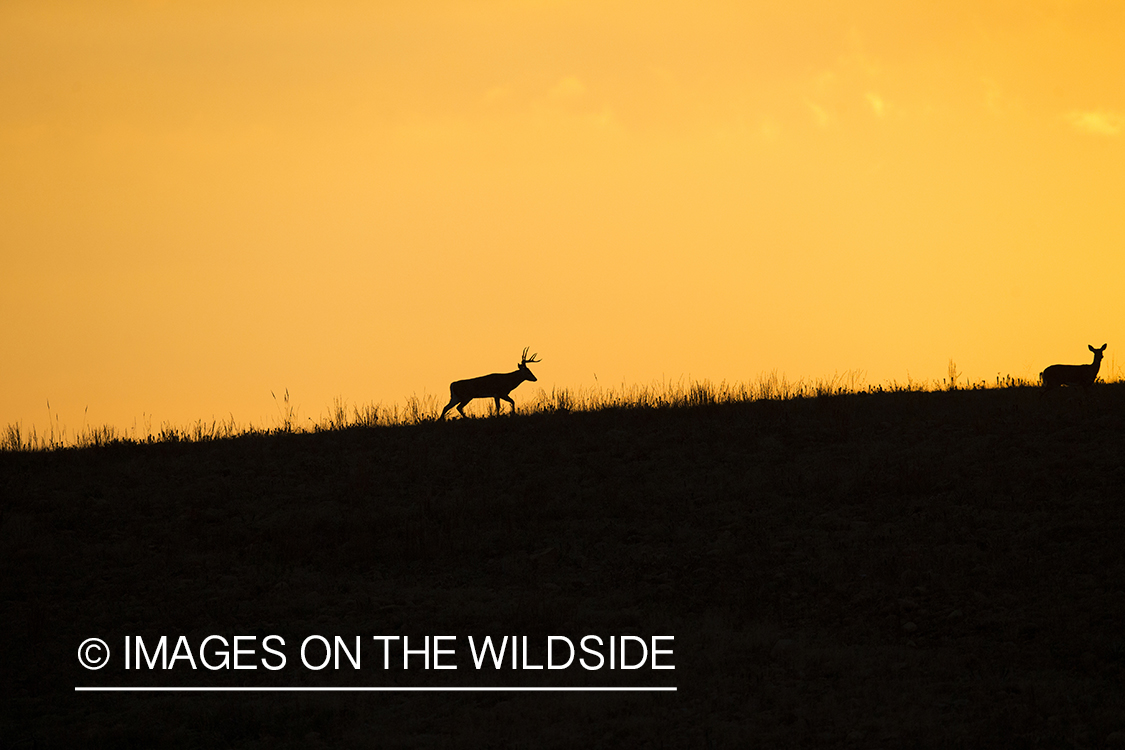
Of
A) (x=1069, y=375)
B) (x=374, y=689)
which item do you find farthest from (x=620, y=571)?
(x=1069, y=375)

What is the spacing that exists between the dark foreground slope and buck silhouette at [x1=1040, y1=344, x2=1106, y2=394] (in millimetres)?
345

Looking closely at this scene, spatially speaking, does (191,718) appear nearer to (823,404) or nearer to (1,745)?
(1,745)

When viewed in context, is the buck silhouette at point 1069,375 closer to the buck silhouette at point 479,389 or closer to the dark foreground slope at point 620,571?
the dark foreground slope at point 620,571

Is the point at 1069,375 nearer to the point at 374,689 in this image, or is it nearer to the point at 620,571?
the point at 620,571

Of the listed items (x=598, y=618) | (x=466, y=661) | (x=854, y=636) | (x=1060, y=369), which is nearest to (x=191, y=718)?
(x=466, y=661)

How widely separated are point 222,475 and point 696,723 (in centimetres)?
1284

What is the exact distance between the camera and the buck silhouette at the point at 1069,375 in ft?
72.0

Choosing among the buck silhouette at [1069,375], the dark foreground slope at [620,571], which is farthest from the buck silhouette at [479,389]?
the buck silhouette at [1069,375]

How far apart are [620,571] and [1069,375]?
38.3 ft

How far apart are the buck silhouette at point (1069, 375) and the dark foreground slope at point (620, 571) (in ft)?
1.13

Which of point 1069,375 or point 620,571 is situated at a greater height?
point 1069,375

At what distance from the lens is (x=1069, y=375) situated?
869 inches

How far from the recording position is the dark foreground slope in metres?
10.9

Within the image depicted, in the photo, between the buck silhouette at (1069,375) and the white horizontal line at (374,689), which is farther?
the buck silhouette at (1069,375)
